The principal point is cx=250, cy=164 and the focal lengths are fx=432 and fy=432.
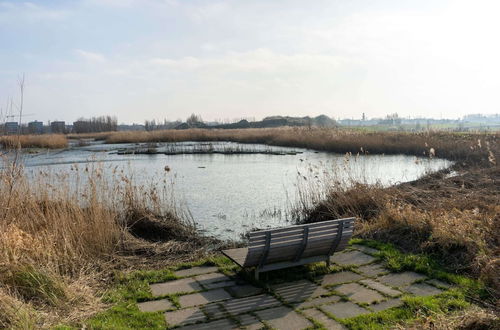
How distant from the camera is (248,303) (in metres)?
4.36

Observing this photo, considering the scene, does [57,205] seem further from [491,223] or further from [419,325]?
[491,223]

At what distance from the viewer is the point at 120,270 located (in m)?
5.64

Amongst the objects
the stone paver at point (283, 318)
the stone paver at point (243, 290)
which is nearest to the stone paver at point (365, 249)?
the stone paver at point (243, 290)

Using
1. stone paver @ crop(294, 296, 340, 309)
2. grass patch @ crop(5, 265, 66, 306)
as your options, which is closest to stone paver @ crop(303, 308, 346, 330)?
stone paver @ crop(294, 296, 340, 309)

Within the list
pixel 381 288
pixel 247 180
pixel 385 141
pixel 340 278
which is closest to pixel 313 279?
pixel 340 278

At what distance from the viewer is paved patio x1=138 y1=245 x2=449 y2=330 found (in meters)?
3.97

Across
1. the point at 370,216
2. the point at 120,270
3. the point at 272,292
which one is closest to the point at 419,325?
the point at 272,292

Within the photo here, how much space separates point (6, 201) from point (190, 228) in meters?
3.33

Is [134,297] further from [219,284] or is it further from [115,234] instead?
[115,234]

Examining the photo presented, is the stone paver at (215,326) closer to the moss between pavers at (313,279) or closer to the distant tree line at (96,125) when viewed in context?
the moss between pavers at (313,279)

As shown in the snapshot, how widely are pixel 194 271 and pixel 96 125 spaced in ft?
234

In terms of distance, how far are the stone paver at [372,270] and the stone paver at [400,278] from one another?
0.39 feet

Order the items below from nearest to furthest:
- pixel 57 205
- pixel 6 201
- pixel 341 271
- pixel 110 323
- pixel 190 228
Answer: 1. pixel 110 323
2. pixel 341 271
3. pixel 6 201
4. pixel 57 205
5. pixel 190 228

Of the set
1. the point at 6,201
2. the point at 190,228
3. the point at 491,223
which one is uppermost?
the point at 6,201
